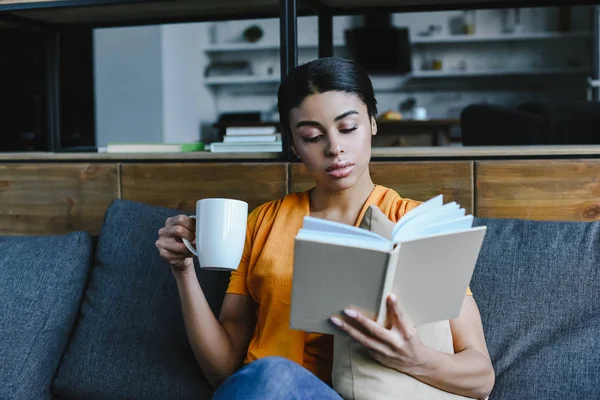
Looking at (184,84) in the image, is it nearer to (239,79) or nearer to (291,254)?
(239,79)

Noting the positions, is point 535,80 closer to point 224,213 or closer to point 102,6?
point 102,6

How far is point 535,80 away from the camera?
6.57m

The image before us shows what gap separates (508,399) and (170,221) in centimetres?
77

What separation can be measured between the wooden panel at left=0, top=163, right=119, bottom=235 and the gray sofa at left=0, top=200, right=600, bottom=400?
8.5 inches

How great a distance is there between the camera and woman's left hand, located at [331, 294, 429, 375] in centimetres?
103

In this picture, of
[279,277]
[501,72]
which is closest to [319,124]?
[279,277]

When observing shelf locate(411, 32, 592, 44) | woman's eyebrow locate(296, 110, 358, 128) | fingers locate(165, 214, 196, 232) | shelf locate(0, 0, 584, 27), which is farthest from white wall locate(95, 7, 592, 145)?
fingers locate(165, 214, 196, 232)

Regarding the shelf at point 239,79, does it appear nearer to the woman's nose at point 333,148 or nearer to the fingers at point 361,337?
the woman's nose at point 333,148

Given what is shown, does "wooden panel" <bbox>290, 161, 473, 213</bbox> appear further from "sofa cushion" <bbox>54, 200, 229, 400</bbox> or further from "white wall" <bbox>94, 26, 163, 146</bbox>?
"white wall" <bbox>94, 26, 163, 146</bbox>

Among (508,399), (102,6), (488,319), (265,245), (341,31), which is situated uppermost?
(341,31)

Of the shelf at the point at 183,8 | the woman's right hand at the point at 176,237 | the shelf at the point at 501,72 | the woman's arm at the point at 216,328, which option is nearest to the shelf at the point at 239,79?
the shelf at the point at 501,72

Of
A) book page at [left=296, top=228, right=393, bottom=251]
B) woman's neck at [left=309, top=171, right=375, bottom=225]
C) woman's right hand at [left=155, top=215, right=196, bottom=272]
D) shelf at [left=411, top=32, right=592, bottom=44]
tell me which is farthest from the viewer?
shelf at [left=411, top=32, right=592, bottom=44]

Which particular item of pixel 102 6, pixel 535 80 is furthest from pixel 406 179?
pixel 535 80

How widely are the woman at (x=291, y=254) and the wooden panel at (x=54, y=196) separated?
0.76 m
